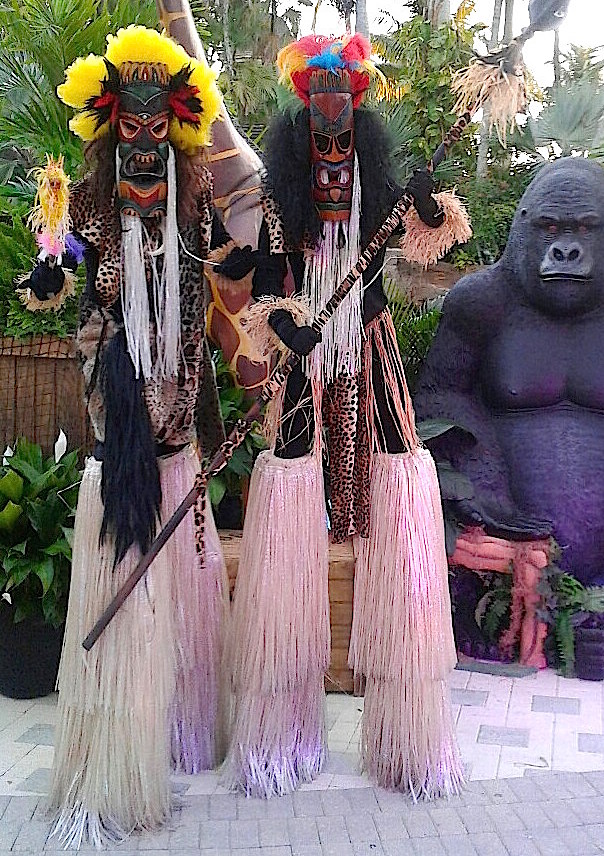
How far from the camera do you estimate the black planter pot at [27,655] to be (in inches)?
121

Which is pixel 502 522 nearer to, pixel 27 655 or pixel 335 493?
pixel 335 493

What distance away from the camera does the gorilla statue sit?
136 inches

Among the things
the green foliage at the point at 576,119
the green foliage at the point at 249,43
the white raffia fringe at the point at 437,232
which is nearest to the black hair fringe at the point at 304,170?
the white raffia fringe at the point at 437,232

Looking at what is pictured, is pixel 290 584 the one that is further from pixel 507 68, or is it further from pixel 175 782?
pixel 507 68

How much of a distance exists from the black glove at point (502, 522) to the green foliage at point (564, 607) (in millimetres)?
99

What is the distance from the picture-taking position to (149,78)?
215cm

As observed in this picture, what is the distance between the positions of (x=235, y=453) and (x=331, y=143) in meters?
1.49

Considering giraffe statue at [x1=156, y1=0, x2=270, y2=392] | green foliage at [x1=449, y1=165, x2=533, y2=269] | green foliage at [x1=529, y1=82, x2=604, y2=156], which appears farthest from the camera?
green foliage at [x1=449, y1=165, x2=533, y2=269]

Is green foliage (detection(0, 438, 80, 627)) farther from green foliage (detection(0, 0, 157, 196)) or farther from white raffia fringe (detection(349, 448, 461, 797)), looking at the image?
green foliage (detection(0, 0, 157, 196))

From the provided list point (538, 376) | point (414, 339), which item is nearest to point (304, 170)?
point (538, 376)

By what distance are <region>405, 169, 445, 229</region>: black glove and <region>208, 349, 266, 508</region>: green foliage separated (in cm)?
130

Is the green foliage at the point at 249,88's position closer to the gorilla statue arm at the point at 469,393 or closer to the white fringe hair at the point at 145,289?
the gorilla statue arm at the point at 469,393

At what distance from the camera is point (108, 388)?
88.0 inches

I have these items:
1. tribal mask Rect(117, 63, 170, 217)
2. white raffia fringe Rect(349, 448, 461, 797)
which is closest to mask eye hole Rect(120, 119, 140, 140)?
tribal mask Rect(117, 63, 170, 217)
